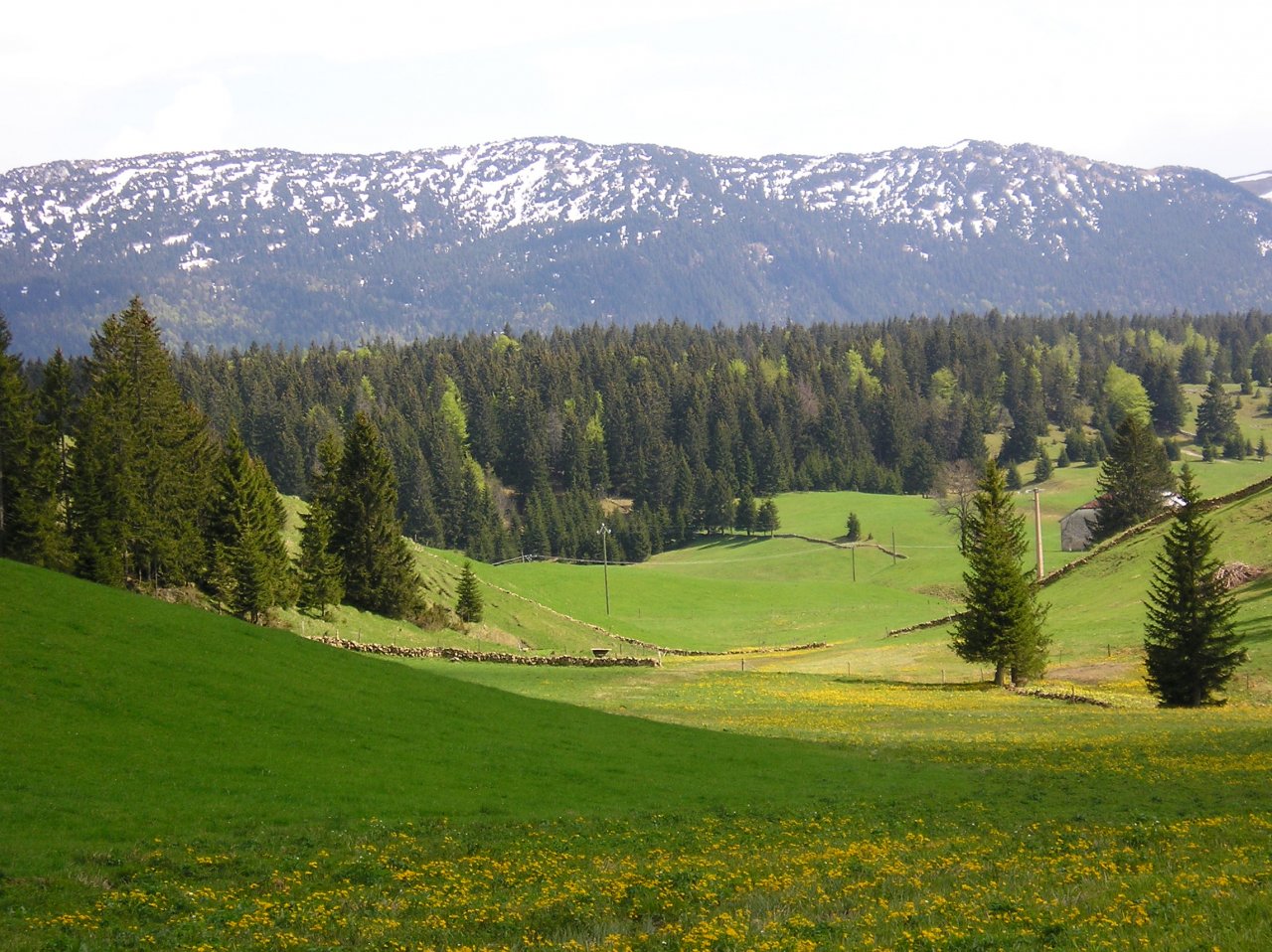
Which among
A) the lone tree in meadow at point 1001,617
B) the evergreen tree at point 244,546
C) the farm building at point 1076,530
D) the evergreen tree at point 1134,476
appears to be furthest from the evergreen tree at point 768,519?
the evergreen tree at point 244,546

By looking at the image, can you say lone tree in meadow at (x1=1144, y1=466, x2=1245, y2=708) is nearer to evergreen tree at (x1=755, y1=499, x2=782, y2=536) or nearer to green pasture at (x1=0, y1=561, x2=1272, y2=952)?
green pasture at (x1=0, y1=561, x2=1272, y2=952)

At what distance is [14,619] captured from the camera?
33.3 meters

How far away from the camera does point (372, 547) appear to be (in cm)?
8112

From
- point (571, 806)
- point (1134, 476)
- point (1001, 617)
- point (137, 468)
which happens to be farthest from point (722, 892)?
point (1134, 476)

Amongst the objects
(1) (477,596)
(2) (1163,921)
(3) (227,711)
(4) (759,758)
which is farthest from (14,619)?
(1) (477,596)

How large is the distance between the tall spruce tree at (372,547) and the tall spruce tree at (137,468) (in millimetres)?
9889

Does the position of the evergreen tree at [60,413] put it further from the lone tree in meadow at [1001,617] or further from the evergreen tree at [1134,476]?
the evergreen tree at [1134,476]

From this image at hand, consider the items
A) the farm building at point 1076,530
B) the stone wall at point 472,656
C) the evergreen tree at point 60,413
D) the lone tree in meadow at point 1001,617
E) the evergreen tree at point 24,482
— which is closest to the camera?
the evergreen tree at point 24,482

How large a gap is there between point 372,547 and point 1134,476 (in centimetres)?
7825

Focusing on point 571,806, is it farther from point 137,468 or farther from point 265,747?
point 137,468

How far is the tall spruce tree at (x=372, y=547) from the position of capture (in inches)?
3194

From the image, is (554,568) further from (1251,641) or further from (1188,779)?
(1188,779)

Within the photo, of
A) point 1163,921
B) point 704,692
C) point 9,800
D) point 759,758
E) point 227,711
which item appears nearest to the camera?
point 1163,921

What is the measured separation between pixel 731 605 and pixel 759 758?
3634 inches
